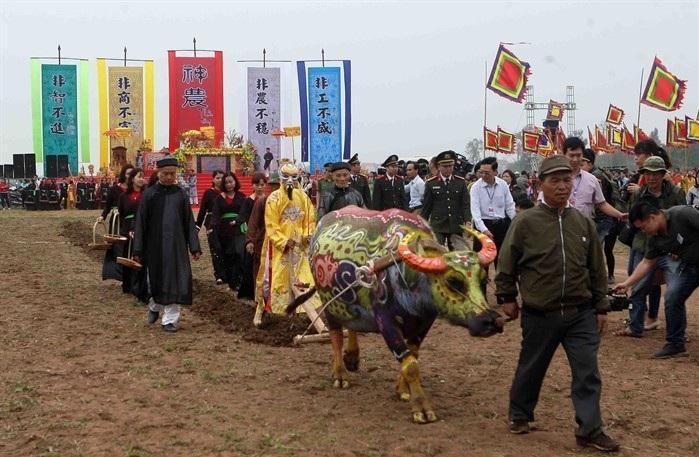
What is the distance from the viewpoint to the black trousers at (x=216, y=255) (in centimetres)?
1196

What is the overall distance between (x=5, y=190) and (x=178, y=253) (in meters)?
34.1

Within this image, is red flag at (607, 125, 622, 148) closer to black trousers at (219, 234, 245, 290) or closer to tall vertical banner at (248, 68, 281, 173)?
tall vertical banner at (248, 68, 281, 173)

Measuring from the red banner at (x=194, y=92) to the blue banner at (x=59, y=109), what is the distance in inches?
168

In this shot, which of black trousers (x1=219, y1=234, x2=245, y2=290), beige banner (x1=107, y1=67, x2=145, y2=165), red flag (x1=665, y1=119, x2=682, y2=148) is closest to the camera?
black trousers (x1=219, y1=234, x2=245, y2=290)

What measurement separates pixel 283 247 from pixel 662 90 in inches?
755

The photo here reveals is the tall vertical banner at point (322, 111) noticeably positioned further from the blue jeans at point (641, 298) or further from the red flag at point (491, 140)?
the blue jeans at point (641, 298)

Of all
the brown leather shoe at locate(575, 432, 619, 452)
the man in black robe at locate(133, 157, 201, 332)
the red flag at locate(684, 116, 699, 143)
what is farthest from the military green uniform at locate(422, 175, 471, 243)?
the red flag at locate(684, 116, 699, 143)

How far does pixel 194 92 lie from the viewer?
120 feet

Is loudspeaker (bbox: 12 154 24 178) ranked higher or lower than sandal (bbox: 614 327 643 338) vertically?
higher

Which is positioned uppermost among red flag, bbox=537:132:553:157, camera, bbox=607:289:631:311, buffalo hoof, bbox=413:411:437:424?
red flag, bbox=537:132:553:157

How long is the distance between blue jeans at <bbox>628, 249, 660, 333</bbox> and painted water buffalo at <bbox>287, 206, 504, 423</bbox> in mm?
2998

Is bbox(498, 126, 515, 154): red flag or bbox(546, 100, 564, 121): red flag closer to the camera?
bbox(498, 126, 515, 154): red flag

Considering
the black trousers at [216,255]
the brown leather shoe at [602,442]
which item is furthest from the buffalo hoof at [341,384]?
the black trousers at [216,255]

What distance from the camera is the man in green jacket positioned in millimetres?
5008
